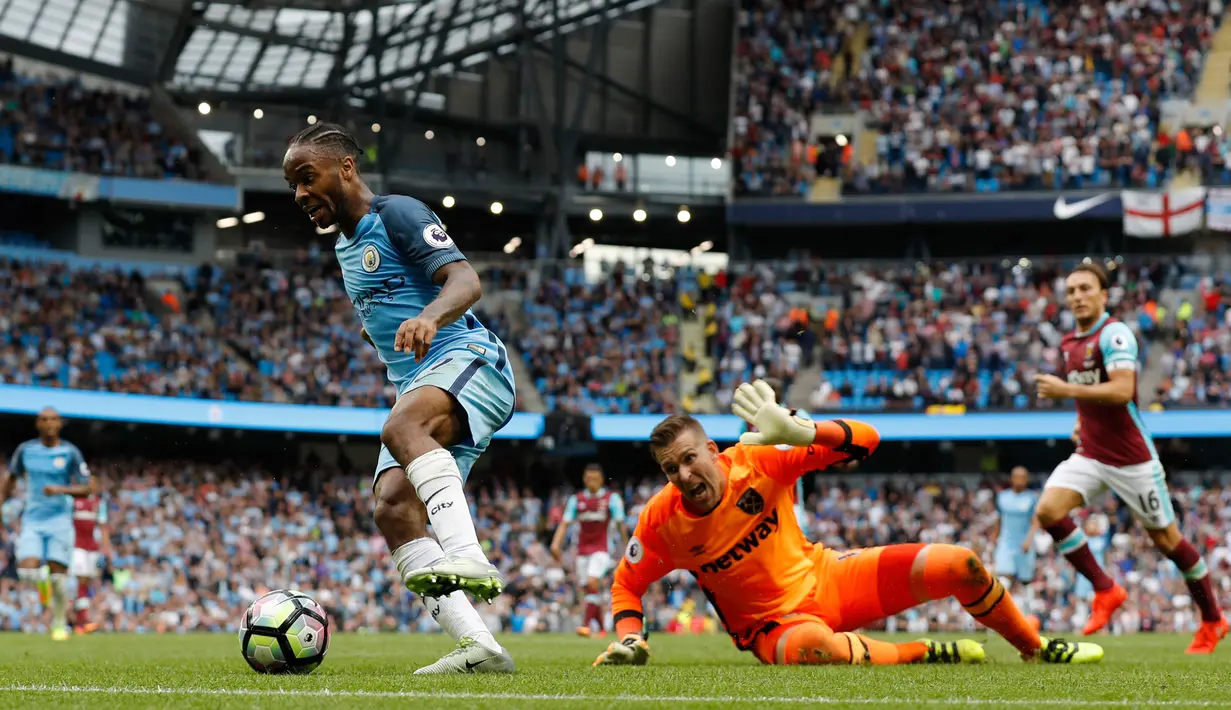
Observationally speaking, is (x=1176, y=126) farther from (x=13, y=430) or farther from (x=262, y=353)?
(x=13, y=430)

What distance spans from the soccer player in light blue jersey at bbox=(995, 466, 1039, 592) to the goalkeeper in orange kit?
32.9 ft

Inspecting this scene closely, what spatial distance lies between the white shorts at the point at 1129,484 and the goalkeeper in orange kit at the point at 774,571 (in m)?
2.87

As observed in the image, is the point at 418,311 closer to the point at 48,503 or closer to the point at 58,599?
the point at 48,503

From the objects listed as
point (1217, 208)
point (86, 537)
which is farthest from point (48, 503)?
point (1217, 208)

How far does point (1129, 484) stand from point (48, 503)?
991 cm

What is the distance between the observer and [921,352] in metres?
30.4

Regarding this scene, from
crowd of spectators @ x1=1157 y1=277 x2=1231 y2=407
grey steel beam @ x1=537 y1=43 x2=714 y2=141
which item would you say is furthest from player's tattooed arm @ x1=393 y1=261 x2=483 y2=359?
grey steel beam @ x1=537 y1=43 x2=714 y2=141

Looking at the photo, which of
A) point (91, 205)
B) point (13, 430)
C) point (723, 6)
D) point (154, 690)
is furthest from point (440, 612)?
point (723, 6)

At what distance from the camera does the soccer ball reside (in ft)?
20.2

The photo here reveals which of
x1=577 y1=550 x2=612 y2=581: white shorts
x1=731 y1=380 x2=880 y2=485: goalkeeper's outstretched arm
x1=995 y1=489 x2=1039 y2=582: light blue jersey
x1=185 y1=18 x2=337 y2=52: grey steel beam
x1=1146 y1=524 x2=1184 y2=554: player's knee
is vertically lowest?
x1=577 y1=550 x2=612 y2=581: white shorts

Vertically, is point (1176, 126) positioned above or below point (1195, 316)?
above

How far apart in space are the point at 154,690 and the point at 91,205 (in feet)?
106

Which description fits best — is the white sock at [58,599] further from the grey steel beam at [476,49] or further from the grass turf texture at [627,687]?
the grey steel beam at [476,49]

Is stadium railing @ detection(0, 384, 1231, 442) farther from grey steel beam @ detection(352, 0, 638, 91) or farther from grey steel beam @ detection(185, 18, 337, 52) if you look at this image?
grey steel beam @ detection(185, 18, 337, 52)
